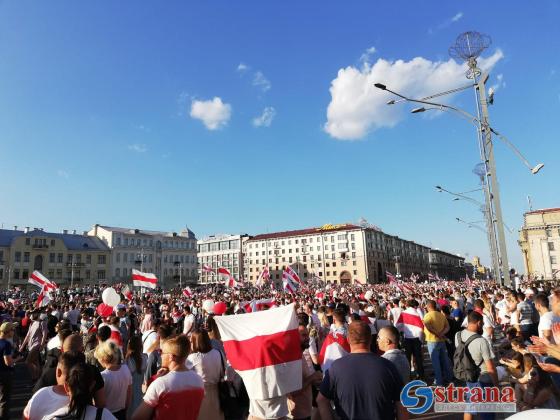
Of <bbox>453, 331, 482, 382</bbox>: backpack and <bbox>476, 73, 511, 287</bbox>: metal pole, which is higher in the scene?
<bbox>476, 73, 511, 287</bbox>: metal pole

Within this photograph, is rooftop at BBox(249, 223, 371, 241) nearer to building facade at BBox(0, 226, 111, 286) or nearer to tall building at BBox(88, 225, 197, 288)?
tall building at BBox(88, 225, 197, 288)

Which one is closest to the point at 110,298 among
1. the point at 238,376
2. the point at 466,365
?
the point at 238,376

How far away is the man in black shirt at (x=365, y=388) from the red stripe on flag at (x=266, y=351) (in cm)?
49

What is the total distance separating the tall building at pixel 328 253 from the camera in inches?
4240

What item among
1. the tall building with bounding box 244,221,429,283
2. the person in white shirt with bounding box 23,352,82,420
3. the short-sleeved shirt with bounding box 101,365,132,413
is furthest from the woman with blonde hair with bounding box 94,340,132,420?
the tall building with bounding box 244,221,429,283

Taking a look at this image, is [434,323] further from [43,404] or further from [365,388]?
[43,404]

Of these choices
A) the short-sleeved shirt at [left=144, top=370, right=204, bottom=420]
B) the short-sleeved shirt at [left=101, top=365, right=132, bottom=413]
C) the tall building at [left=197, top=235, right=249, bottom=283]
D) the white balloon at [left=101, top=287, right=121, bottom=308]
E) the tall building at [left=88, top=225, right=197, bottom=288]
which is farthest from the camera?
the tall building at [left=197, top=235, right=249, bottom=283]

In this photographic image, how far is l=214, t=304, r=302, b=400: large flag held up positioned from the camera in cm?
378

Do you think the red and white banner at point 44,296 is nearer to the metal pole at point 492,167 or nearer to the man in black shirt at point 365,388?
the man in black shirt at point 365,388

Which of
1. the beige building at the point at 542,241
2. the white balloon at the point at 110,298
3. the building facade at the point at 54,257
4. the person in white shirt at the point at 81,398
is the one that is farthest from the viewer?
the beige building at the point at 542,241

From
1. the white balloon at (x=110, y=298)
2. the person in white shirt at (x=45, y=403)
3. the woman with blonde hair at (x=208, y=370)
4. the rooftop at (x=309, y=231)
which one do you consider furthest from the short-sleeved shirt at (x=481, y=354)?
the rooftop at (x=309, y=231)

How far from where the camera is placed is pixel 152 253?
319 feet

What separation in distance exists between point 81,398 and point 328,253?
361 feet

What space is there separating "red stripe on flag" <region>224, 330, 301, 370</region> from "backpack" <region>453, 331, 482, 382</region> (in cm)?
338
